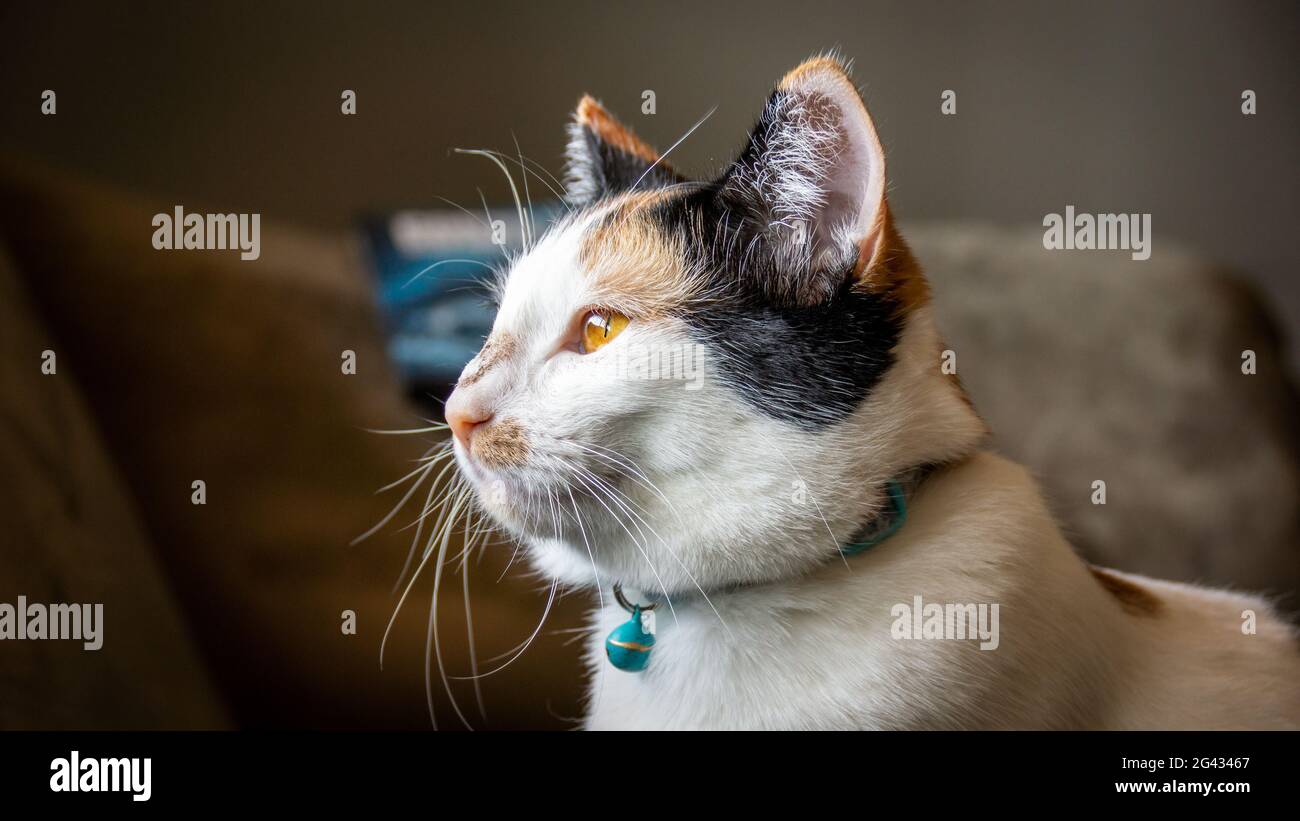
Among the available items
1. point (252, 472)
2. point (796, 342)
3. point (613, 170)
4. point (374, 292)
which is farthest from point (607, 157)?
point (252, 472)

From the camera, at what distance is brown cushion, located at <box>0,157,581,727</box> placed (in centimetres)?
129

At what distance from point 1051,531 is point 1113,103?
44 centimetres

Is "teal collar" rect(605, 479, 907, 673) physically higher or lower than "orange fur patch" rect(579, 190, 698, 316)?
lower

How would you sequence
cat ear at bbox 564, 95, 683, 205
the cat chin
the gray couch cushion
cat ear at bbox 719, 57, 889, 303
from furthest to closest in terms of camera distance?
1. the gray couch cushion
2. cat ear at bbox 564, 95, 683, 205
3. the cat chin
4. cat ear at bbox 719, 57, 889, 303

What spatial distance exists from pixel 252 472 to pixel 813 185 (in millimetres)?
1026

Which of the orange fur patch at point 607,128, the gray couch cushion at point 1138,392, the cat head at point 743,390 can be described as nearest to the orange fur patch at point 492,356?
the cat head at point 743,390

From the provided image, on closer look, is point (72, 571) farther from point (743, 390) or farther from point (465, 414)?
point (743, 390)

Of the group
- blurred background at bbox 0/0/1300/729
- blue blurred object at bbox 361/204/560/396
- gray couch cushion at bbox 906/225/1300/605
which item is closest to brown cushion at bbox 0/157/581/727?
blurred background at bbox 0/0/1300/729

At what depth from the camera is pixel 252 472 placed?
4.45ft

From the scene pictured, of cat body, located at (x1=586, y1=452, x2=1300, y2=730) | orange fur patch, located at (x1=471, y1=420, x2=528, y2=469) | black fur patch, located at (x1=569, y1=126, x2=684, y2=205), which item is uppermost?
black fur patch, located at (x1=569, y1=126, x2=684, y2=205)

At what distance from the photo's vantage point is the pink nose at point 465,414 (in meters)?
0.69

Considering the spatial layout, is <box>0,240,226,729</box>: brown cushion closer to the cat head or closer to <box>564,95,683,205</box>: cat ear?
the cat head

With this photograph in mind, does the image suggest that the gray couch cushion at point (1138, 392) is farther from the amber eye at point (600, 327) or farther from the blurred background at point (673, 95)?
the amber eye at point (600, 327)
